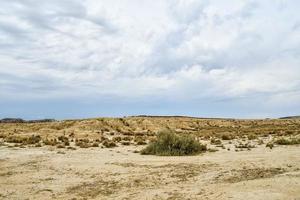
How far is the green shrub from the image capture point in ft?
97.1

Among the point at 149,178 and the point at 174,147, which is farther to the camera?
the point at 174,147

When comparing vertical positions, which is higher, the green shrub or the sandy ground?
the green shrub

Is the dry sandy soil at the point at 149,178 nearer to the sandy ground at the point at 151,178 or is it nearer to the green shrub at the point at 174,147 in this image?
the sandy ground at the point at 151,178

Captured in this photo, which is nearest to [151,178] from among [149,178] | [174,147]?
[149,178]

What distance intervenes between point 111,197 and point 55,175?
613 centimetres

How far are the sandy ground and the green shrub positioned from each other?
8.13ft

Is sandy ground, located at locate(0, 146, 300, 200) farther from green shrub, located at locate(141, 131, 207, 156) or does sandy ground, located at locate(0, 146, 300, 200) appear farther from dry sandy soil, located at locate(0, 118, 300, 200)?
green shrub, located at locate(141, 131, 207, 156)

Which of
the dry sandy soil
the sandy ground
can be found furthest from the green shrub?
the sandy ground

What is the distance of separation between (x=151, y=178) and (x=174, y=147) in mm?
10741

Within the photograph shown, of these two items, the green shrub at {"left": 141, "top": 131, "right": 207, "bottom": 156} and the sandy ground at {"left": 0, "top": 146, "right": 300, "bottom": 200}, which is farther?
the green shrub at {"left": 141, "top": 131, "right": 207, "bottom": 156}

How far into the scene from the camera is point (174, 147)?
30219 mm

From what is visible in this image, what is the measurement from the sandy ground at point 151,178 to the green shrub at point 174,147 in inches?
97.6

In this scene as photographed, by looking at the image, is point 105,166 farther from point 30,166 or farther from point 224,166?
point 224,166

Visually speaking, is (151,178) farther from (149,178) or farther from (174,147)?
(174,147)
